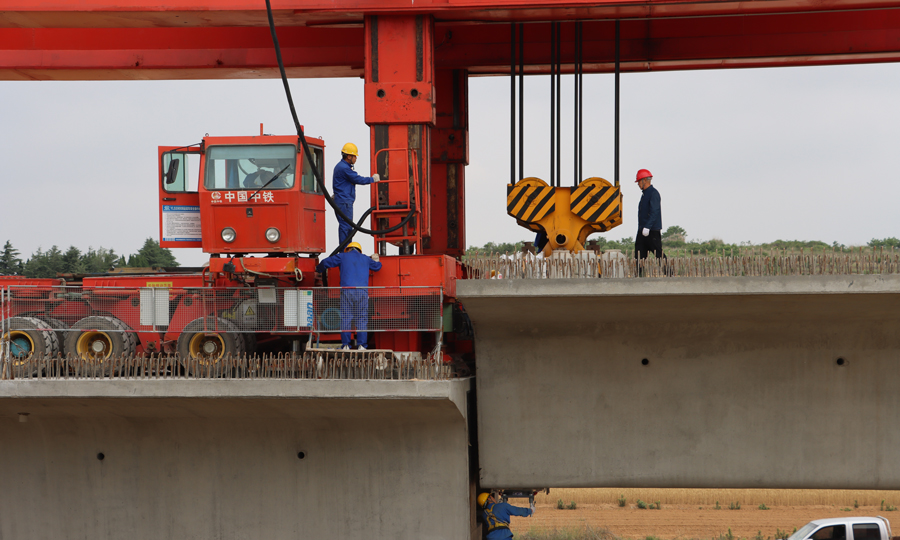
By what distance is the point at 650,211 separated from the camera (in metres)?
11.4

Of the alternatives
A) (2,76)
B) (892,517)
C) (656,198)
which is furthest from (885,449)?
(892,517)

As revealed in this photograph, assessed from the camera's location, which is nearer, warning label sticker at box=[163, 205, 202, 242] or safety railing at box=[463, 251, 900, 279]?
safety railing at box=[463, 251, 900, 279]

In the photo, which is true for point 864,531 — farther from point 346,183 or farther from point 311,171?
point 311,171

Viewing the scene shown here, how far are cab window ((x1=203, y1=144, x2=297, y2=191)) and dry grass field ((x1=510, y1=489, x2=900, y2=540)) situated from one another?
15.4m

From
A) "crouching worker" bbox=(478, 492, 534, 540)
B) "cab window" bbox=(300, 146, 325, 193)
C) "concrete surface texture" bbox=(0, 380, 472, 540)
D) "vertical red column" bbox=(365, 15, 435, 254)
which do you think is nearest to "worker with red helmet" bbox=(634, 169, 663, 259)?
"vertical red column" bbox=(365, 15, 435, 254)

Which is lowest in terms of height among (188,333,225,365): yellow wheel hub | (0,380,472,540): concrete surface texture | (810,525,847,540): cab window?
(810,525,847,540): cab window

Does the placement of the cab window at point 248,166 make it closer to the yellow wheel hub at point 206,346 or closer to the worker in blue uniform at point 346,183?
the worker in blue uniform at point 346,183

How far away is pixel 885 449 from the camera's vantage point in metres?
10.2

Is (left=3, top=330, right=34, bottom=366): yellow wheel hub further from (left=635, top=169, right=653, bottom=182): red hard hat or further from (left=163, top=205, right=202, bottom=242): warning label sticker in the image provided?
(left=635, top=169, right=653, bottom=182): red hard hat

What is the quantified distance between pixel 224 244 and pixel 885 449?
8861 millimetres

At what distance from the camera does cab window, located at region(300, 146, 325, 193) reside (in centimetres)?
1058

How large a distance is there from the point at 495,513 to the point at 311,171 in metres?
5.44

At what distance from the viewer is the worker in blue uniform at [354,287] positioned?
9.70 metres

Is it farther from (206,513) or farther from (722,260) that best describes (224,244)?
(722,260)
